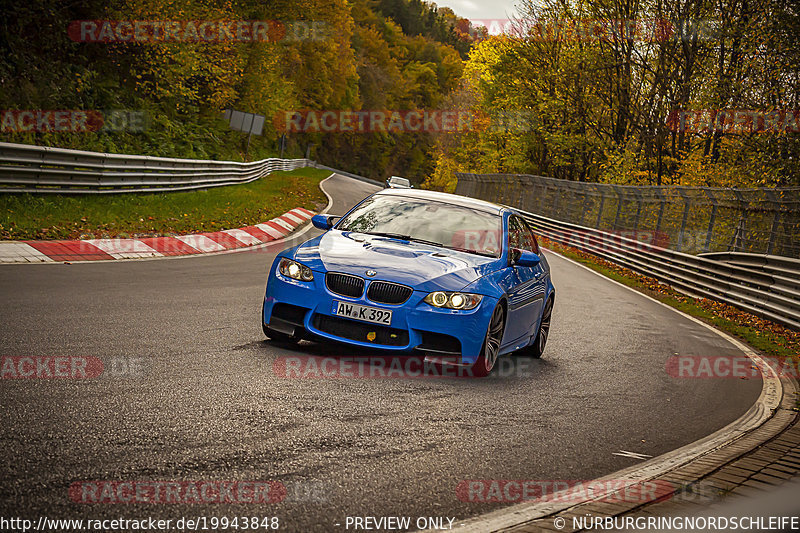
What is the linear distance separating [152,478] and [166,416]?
43.2 inches

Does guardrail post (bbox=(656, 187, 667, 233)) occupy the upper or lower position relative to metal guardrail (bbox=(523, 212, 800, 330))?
upper

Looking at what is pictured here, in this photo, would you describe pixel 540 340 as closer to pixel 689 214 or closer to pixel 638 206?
pixel 689 214

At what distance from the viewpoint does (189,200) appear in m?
22.3

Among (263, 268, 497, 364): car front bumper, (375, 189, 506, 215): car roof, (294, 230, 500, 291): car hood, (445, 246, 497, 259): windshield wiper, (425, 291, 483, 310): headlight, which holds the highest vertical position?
(375, 189, 506, 215): car roof

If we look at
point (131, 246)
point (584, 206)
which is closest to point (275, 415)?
point (131, 246)

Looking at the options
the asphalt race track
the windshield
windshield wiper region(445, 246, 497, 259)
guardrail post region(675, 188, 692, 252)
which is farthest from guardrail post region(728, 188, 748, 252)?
windshield wiper region(445, 246, 497, 259)

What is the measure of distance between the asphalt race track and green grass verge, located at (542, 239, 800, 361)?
366 cm

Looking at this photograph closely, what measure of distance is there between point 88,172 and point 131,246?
4.09m

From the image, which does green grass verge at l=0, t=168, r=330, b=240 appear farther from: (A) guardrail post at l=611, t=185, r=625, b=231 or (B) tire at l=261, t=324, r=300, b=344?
(A) guardrail post at l=611, t=185, r=625, b=231

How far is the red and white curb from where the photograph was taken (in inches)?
464

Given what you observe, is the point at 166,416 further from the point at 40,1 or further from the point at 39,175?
the point at 40,1

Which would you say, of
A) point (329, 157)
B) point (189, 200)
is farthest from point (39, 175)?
point (329, 157)

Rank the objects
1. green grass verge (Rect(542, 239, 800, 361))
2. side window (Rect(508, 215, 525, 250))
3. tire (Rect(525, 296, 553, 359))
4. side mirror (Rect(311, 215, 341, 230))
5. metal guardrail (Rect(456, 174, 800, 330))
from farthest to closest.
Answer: metal guardrail (Rect(456, 174, 800, 330)), green grass verge (Rect(542, 239, 800, 361)), tire (Rect(525, 296, 553, 359)), side window (Rect(508, 215, 525, 250)), side mirror (Rect(311, 215, 341, 230))

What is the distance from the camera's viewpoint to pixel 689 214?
21.5 meters
